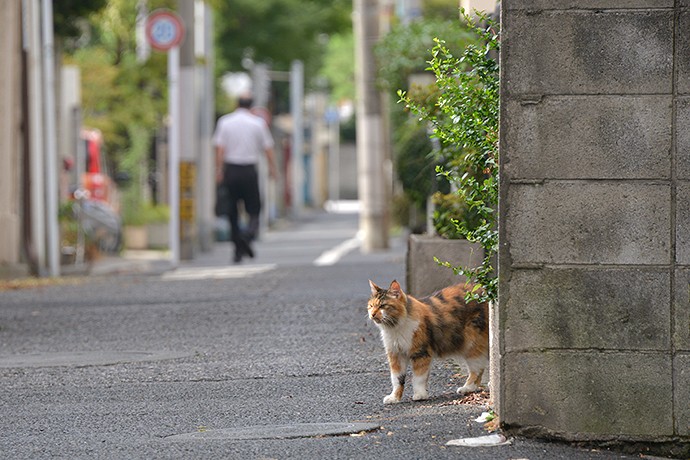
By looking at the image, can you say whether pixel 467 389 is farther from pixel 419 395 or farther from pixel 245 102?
pixel 245 102

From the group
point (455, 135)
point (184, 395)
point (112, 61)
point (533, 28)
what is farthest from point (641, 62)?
point (112, 61)

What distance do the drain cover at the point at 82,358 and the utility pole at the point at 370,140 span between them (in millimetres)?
14482

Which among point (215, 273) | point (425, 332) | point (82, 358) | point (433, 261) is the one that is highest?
point (433, 261)

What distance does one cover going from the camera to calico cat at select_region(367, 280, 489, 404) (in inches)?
272

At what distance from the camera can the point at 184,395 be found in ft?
24.5

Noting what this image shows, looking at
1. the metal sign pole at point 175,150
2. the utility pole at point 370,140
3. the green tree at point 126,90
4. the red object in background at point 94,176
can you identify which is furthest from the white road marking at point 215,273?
the green tree at point 126,90

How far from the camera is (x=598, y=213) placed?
5.82 metres

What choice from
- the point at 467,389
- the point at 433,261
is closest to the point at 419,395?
the point at 467,389

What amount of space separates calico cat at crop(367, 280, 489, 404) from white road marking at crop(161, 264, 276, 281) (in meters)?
8.58

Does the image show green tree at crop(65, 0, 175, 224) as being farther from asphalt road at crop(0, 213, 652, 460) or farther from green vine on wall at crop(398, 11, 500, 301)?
green vine on wall at crop(398, 11, 500, 301)

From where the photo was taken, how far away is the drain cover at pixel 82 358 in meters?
8.70

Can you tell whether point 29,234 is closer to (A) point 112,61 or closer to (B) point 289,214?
(A) point 112,61

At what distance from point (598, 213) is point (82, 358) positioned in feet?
13.3

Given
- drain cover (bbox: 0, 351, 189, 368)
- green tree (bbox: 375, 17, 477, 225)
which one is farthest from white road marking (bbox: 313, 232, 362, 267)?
drain cover (bbox: 0, 351, 189, 368)
